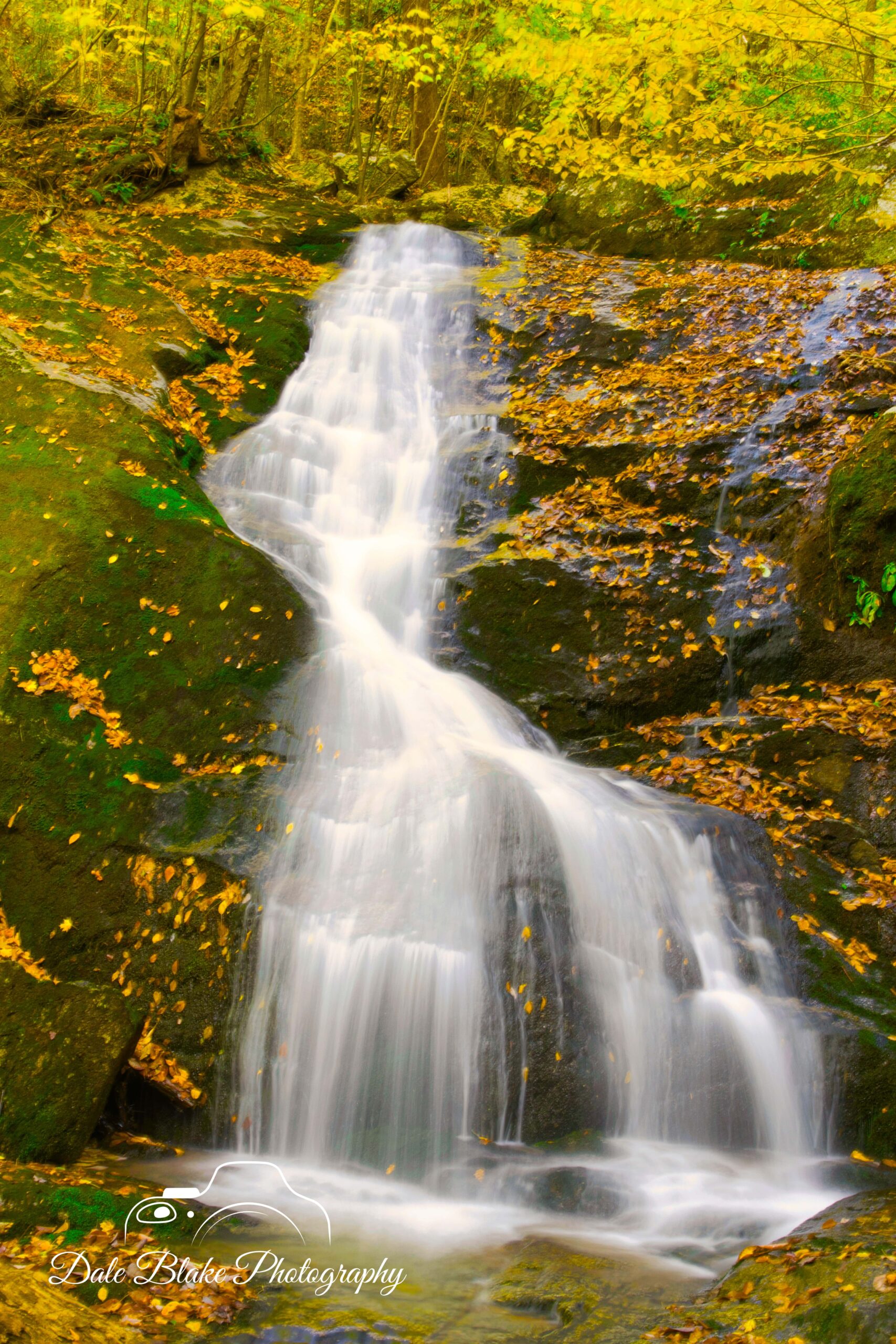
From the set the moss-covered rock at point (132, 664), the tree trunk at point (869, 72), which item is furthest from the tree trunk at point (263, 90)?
the tree trunk at point (869, 72)

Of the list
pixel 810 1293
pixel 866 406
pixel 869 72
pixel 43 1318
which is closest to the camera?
pixel 43 1318

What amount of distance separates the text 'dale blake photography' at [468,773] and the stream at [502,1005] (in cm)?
3

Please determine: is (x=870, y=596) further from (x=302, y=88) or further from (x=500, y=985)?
(x=302, y=88)

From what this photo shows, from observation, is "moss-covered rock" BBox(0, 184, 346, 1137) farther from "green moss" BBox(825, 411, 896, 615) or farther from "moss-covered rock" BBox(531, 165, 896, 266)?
"moss-covered rock" BBox(531, 165, 896, 266)

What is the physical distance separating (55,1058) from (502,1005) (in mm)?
2319

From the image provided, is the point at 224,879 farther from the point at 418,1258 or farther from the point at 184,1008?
the point at 418,1258

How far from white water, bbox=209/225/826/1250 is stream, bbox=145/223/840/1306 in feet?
0.04

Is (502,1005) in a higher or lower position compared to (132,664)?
lower

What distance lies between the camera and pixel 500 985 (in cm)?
478

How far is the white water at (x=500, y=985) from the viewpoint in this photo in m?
4.35

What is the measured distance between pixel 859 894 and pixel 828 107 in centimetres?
1289

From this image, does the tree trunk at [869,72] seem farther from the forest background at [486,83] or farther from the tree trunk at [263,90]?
the tree trunk at [263,90]

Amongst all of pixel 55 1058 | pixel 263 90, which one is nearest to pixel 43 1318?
pixel 55 1058

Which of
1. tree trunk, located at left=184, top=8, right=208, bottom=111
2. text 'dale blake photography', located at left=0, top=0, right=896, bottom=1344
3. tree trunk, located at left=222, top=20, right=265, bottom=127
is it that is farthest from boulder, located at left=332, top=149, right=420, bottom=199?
text 'dale blake photography', located at left=0, top=0, right=896, bottom=1344
